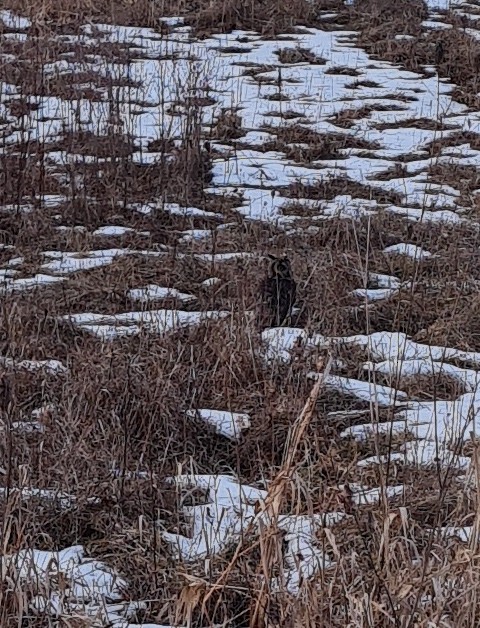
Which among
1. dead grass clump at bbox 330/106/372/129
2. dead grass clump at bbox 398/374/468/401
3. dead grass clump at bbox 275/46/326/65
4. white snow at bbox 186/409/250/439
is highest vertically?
dead grass clump at bbox 275/46/326/65

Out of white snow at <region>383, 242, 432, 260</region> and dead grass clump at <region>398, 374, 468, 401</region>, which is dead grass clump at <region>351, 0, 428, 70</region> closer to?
white snow at <region>383, 242, 432, 260</region>

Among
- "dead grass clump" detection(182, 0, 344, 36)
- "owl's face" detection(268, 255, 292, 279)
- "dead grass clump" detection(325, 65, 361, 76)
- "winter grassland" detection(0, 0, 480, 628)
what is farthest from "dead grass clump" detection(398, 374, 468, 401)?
"dead grass clump" detection(182, 0, 344, 36)

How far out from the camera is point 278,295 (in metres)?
4.01

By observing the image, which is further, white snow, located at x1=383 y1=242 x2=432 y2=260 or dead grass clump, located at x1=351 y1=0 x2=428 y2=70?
dead grass clump, located at x1=351 y1=0 x2=428 y2=70

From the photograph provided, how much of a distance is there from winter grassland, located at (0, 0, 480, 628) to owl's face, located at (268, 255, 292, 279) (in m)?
0.20

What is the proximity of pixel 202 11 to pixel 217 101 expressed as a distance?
223 cm

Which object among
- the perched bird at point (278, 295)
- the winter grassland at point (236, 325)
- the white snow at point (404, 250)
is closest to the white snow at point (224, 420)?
the winter grassland at point (236, 325)

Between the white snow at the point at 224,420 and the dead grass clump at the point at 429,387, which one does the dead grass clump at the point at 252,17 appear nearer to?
the dead grass clump at the point at 429,387

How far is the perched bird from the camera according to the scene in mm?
3988

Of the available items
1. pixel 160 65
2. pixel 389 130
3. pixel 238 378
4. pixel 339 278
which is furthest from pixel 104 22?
pixel 238 378

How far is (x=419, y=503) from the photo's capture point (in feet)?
8.62

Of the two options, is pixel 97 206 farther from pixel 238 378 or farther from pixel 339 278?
pixel 238 378

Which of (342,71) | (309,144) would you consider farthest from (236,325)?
(342,71)

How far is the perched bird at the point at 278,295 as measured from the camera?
3988 millimetres
